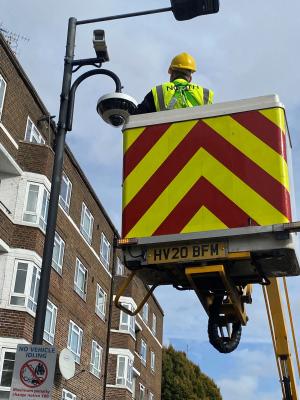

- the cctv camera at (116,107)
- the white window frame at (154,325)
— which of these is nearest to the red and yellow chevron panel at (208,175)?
the cctv camera at (116,107)

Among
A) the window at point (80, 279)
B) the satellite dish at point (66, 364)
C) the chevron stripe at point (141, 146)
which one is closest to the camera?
the chevron stripe at point (141, 146)

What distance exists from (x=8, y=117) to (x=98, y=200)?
10.0m

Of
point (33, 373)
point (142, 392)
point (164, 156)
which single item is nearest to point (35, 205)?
point (33, 373)

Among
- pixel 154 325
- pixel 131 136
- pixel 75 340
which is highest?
pixel 154 325

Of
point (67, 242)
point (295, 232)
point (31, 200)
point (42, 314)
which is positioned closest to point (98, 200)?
point (67, 242)

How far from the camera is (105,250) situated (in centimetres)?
3133

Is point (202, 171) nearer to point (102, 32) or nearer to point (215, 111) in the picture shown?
point (215, 111)

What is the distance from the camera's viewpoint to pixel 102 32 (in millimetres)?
7289

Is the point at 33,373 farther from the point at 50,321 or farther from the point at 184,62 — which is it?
the point at 50,321

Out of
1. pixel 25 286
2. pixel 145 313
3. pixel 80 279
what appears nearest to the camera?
pixel 25 286

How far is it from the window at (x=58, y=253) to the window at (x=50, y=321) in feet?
5.05

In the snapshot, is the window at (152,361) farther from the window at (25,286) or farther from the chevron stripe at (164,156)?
the chevron stripe at (164,156)

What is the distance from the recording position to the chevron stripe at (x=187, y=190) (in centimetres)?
430

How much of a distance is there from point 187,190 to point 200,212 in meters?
0.23
